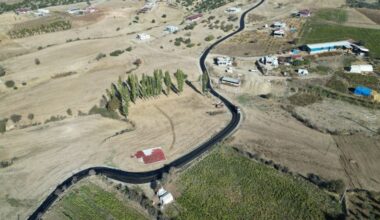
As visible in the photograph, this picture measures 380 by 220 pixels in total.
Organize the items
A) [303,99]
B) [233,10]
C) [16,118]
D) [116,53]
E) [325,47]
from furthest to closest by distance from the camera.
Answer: [233,10] < [116,53] < [325,47] < [303,99] < [16,118]

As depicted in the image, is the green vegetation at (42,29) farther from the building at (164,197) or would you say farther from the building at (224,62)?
the building at (164,197)

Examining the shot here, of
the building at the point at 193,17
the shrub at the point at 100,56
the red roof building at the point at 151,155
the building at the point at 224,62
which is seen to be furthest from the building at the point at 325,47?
the shrub at the point at 100,56

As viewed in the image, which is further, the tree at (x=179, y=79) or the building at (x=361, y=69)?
the building at (x=361, y=69)

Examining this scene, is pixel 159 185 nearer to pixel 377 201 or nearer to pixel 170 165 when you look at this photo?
pixel 170 165

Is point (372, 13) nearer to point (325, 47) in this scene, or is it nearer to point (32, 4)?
point (325, 47)

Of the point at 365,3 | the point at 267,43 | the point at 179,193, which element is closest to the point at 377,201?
the point at 179,193

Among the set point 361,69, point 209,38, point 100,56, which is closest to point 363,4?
point 361,69

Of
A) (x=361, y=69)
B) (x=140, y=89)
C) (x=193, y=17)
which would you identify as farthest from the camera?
(x=193, y=17)
